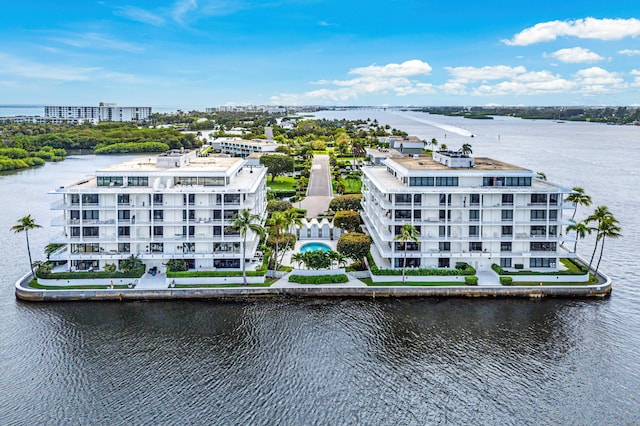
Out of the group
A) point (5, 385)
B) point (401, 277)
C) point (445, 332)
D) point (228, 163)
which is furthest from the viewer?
point (228, 163)

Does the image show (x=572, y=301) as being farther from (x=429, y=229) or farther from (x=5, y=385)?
(x=5, y=385)

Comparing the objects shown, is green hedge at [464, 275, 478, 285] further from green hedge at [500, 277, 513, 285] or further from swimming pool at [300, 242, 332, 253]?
swimming pool at [300, 242, 332, 253]

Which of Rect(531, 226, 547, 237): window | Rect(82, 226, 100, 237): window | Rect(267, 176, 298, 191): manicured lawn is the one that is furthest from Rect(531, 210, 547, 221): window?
Rect(267, 176, 298, 191): manicured lawn

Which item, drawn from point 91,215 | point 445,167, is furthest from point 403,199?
point 91,215

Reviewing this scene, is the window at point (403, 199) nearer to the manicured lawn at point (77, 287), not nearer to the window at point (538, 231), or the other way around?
the window at point (538, 231)

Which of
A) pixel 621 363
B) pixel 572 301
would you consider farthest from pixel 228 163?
pixel 621 363

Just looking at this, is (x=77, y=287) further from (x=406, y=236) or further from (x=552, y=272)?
(x=552, y=272)

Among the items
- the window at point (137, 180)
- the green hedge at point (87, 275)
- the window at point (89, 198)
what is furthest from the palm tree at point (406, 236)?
the window at point (89, 198)
